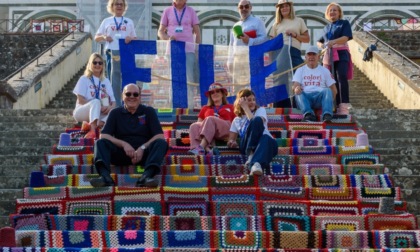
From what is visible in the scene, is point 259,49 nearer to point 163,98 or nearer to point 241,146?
point 163,98

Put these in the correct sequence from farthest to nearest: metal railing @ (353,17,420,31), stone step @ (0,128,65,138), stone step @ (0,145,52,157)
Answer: metal railing @ (353,17,420,31) < stone step @ (0,128,65,138) < stone step @ (0,145,52,157)

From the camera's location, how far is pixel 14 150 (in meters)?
13.0

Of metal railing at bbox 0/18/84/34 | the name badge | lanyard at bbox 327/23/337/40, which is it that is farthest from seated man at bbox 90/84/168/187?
metal railing at bbox 0/18/84/34

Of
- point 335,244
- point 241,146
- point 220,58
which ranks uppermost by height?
point 220,58

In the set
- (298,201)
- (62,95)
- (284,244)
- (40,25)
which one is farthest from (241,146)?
(40,25)

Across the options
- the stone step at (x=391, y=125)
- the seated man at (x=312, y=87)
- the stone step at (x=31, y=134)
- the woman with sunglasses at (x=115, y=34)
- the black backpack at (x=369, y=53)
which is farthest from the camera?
the black backpack at (x=369, y=53)

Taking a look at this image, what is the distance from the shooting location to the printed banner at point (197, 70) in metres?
15.2

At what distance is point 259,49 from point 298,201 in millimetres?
5297

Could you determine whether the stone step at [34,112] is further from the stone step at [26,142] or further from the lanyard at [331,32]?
the lanyard at [331,32]

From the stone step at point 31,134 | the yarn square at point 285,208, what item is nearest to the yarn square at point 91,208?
the yarn square at point 285,208

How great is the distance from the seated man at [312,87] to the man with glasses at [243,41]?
50.5 inches

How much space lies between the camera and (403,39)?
27188 mm

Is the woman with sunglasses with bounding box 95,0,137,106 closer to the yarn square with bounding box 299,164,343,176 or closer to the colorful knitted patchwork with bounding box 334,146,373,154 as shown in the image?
the colorful knitted patchwork with bounding box 334,146,373,154

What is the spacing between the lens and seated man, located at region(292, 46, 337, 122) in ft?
45.1
